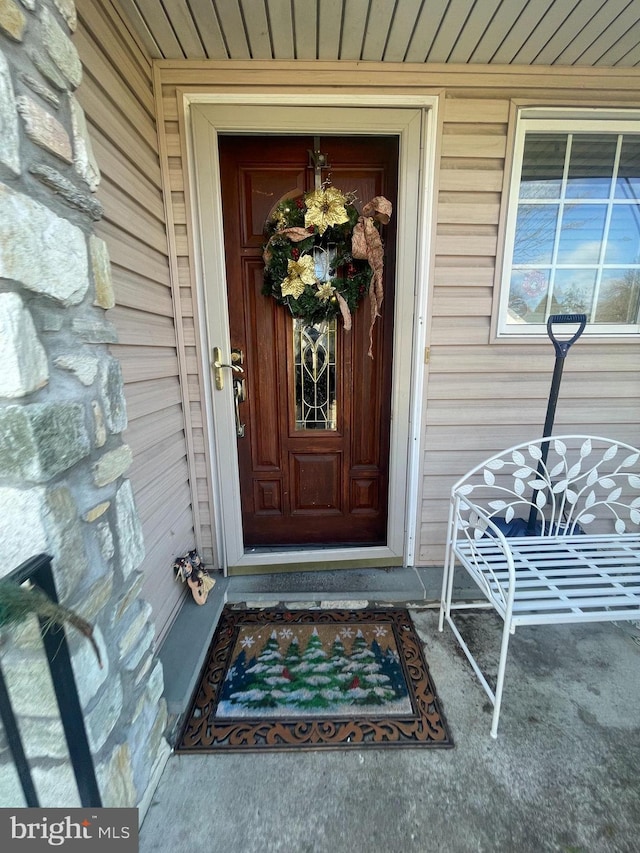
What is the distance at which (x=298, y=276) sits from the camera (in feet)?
5.72

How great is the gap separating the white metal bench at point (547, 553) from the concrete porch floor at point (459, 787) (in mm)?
137

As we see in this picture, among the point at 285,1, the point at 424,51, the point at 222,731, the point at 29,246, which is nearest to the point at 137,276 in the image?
the point at 29,246

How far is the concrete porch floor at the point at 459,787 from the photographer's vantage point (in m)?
0.98

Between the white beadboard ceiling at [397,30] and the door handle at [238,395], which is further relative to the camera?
the door handle at [238,395]

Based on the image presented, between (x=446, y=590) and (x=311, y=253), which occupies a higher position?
(x=311, y=253)

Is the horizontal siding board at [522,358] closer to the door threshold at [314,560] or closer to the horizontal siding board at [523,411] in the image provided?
the horizontal siding board at [523,411]

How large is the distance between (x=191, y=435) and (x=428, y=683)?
1.50 m

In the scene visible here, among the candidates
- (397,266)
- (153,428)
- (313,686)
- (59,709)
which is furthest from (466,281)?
(59,709)

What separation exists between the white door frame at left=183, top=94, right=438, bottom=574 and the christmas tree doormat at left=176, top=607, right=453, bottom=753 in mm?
371

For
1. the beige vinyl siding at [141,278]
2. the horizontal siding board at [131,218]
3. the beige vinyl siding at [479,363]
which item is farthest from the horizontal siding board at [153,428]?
the beige vinyl siding at [479,363]

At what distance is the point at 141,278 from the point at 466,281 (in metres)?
1.47

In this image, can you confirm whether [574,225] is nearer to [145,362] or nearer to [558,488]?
[558,488]

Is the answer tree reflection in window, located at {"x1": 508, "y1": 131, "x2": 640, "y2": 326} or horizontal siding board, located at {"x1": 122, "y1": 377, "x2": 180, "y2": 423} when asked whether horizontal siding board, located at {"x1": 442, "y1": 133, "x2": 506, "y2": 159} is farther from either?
horizontal siding board, located at {"x1": 122, "y1": 377, "x2": 180, "y2": 423}

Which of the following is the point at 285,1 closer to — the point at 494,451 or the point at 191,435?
the point at 191,435
